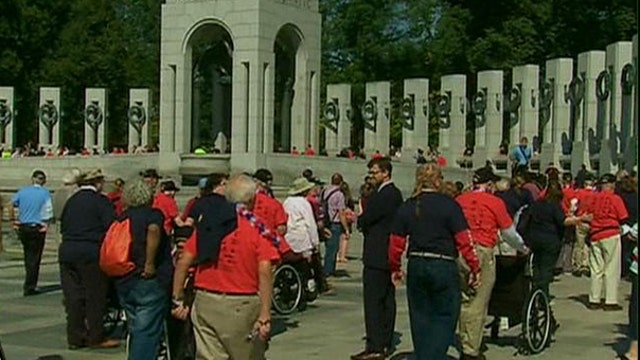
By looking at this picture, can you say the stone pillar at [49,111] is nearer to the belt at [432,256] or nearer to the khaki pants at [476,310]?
the khaki pants at [476,310]

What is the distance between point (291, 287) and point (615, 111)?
59.2ft

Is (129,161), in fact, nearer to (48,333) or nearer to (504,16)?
(504,16)

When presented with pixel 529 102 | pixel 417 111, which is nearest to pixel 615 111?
pixel 529 102

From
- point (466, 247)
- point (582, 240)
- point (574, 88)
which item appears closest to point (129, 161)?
point (574, 88)

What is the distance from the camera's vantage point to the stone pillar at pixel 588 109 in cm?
3241

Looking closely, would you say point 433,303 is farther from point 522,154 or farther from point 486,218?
point 522,154

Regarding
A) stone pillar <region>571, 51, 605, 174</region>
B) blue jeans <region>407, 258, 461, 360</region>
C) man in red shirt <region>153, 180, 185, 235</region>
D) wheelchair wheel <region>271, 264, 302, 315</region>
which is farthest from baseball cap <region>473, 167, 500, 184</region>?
stone pillar <region>571, 51, 605, 174</region>

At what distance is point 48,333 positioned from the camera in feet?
43.8

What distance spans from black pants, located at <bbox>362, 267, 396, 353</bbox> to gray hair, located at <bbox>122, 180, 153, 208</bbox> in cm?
273

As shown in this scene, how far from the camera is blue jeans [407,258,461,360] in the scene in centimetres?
971

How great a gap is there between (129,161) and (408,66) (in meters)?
20.7

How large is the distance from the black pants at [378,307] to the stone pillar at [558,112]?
2398 cm

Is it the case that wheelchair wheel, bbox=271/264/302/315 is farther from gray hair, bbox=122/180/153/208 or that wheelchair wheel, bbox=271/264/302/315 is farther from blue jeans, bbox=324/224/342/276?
gray hair, bbox=122/180/153/208

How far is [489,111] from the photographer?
131 feet
